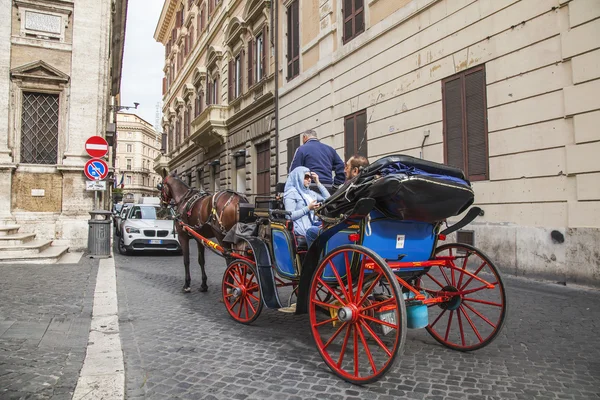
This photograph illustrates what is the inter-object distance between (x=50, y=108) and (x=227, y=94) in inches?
436

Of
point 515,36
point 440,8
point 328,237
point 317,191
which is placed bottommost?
point 328,237

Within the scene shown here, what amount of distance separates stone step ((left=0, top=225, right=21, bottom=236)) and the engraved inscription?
5.83m

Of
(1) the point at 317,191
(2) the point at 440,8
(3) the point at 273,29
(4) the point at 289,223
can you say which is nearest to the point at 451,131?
(2) the point at 440,8

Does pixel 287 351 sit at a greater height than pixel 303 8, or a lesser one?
lesser

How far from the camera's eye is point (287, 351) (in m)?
3.80

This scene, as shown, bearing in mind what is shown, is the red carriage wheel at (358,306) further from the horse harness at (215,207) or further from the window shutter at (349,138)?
the window shutter at (349,138)

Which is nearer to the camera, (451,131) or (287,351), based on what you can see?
(287,351)

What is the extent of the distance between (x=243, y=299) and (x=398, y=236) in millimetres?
2113

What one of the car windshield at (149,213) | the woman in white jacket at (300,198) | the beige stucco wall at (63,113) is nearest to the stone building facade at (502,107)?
the woman in white jacket at (300,198)

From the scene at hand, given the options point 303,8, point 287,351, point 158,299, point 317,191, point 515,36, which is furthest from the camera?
point 303,8

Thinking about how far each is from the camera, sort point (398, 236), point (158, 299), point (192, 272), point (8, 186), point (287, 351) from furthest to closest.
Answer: point (8, 186), point (192, 272), point (158, 299), point (287, 351), point (398, 236)

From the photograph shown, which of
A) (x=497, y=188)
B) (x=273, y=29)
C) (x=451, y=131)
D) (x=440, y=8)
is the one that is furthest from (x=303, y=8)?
(x=497, y=188)

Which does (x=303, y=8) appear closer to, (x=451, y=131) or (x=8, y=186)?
(x=451, y=131)

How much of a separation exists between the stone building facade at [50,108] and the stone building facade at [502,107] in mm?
7472
